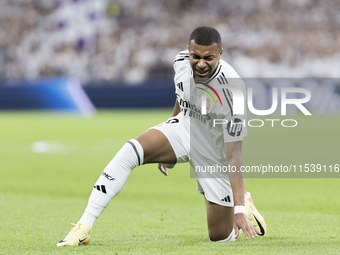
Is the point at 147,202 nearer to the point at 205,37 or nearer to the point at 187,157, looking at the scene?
the point at 187,157

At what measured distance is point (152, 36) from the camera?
27.8 metres

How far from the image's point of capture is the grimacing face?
4746 millimetres

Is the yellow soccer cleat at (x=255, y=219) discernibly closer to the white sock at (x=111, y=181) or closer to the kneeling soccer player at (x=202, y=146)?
the kneeling soccer player at (x=202, y=146)

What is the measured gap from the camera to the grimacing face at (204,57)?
187 inches

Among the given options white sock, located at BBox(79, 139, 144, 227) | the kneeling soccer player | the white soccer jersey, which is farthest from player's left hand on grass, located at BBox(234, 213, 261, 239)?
white sock, located at BBox(79, 139, 144, 227)

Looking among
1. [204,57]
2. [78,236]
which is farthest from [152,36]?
[78,236]

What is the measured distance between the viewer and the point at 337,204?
742cm

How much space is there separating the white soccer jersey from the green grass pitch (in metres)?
0.81

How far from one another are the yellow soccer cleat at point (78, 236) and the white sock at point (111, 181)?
0.05 meters

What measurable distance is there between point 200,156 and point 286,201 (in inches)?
110

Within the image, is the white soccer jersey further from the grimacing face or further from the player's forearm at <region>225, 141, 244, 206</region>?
the player's forearm at <region>225, 141, 244, 206</region>

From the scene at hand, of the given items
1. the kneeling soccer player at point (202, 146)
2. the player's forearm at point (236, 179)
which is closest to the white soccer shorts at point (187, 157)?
the kneeling soccer player at point (202, 146)

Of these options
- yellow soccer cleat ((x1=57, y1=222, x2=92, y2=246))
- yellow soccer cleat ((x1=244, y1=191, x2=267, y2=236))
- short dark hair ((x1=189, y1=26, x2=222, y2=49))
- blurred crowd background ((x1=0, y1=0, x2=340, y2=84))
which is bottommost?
blurred crowd background ((x1=0, y1=0, x2=340, y2=84))

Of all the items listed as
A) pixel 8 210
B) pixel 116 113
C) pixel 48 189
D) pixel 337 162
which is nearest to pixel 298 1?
pixel 116 113
